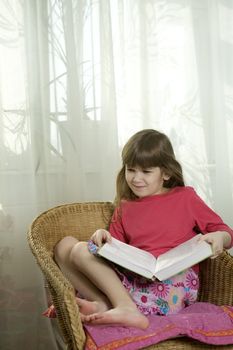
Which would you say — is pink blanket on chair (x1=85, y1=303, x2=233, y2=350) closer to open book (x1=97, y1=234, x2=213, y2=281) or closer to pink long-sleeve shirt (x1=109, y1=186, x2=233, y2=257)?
open book (x1=97, y1=234, x2=213, y2=281)

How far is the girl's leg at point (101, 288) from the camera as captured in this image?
1.12 meters

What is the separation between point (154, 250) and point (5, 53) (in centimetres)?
88

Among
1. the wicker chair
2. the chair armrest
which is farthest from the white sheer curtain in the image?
the chair armrest

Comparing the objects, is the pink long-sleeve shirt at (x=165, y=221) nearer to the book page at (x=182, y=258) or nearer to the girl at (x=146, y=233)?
the girl at (x=146, y=233)

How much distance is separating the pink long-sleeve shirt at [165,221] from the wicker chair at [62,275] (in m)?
0.12

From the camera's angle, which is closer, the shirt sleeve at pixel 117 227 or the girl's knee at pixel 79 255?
the girl's knee at pixel 79 255

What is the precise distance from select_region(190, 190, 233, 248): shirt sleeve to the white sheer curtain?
397 millimetres

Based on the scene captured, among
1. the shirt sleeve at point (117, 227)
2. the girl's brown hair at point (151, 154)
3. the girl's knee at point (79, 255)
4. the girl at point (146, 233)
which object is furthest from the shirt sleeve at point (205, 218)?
the girl's knee at point (79, 255)

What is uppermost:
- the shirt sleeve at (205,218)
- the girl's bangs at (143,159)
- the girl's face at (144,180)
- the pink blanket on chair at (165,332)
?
the girl's bangs at (143,159)

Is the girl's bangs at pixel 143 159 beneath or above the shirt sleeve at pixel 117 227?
above

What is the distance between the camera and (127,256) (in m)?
1.24

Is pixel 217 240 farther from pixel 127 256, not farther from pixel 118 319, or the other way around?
pixel 118 319

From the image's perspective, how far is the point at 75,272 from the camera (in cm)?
139

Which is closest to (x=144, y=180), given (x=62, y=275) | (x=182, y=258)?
(x=182, y=258)
